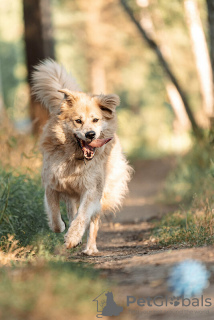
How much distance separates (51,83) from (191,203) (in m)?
3.45

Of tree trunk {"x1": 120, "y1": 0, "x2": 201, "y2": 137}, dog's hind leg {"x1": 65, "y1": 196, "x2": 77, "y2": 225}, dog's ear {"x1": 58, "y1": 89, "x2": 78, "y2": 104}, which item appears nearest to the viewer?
dog's ear {"x1": 58, "y1": 89, "x2": 78, "y2": 104}

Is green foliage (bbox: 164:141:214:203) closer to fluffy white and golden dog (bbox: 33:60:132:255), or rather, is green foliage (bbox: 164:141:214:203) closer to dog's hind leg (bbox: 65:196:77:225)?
dog's hind leg (bbox: 65:196:77:225)

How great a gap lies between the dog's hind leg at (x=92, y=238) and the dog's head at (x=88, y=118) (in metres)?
1.01

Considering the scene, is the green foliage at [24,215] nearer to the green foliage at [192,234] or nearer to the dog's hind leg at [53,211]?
the dog's hind leg at [53,211]

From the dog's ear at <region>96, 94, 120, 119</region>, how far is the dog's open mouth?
45cm

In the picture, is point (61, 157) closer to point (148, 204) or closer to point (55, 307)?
point (55, 307)

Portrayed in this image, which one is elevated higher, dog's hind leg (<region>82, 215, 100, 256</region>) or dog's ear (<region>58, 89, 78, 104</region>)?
dog's ear (<region>58, 89, 78, 104</region>)

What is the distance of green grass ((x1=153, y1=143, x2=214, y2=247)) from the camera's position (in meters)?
5.84

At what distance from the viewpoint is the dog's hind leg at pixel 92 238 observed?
20.8ft

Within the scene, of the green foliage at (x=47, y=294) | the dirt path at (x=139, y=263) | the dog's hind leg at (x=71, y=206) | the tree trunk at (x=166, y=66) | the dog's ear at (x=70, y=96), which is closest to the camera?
the green foliage at (x=47, y=294)

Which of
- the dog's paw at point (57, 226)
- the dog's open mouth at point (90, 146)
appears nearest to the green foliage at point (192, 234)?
the dog's paw at point (57, 226)

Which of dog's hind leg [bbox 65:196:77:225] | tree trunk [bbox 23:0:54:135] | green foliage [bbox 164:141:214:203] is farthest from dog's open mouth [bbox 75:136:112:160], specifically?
tree trunk [bbox 23:0:54:135]

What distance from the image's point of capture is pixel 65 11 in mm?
31031

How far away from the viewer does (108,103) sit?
6.30 m
